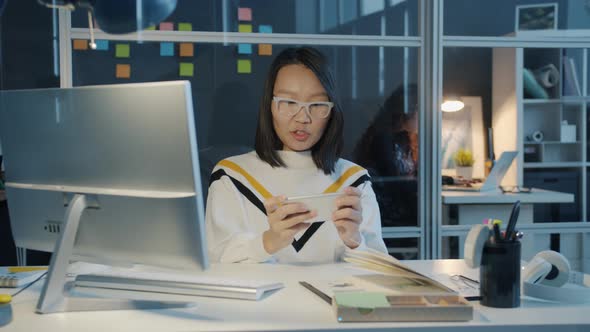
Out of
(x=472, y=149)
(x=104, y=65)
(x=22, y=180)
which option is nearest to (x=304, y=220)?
(x=22, y=180)

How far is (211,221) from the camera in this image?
2.35m

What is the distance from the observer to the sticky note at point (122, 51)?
3.24 metres

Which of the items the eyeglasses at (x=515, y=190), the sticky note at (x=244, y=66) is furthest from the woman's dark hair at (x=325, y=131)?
A: the eyeglasses at (x=515, y=190)

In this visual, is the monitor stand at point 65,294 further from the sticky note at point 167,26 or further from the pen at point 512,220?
the sticky note at point 167,26

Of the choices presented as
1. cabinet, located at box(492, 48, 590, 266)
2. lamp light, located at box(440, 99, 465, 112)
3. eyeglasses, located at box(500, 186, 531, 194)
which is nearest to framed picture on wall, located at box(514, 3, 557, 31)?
cabinet, located at box(492, 48, 590, 266)

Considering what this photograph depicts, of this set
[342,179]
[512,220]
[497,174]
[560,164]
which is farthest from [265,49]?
[512,220]

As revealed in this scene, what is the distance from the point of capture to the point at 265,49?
131 inches

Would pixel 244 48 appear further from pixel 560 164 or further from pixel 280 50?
pixel 560 164

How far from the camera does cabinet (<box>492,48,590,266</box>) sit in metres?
3.53

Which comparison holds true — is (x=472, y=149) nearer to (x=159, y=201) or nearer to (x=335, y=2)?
(x=335, y=2)

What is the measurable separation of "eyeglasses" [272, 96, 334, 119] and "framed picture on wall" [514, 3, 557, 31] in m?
1.60

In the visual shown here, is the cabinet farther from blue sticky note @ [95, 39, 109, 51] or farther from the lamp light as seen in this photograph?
blue sticky note @ [95, 39, 109, 51]

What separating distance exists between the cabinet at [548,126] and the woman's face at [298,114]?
4.89ft

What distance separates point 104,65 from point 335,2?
4.02ft
